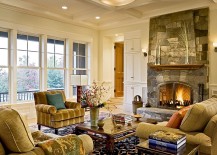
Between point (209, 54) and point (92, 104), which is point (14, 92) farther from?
point (209, 54)

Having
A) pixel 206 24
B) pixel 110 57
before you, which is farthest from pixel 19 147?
pixel 110 57

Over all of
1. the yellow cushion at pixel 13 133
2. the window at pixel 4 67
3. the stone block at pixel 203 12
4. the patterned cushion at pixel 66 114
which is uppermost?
the stone block at pixel 203 12

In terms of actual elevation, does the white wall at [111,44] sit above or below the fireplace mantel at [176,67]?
above

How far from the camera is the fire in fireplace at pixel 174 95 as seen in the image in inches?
223

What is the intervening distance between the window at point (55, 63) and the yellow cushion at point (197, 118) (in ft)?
16.1

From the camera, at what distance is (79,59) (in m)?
7.55

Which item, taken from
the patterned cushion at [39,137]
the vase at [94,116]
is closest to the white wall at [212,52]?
the vase at [94,116]

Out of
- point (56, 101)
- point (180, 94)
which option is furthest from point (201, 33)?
point (56, 101)

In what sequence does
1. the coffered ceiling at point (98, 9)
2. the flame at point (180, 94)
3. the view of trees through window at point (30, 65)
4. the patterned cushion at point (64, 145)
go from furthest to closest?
1. the flame at point (180, 94)
2. the view of trees through window at point (30, 65)
3. the coffered ceiling at point (98, 9)
4. the patterned cushion at point (64, 145)

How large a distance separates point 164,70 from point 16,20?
4.35 metres

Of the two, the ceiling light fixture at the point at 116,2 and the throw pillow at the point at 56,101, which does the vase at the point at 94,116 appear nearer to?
the throw pillow at the point at 56,101

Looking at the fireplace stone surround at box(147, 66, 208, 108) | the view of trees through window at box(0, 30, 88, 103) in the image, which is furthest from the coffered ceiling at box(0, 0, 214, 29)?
the fireplace stone surround at box(147, 66, 208, 108)

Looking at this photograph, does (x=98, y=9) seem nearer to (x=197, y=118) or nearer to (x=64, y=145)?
(x=197, y=118)

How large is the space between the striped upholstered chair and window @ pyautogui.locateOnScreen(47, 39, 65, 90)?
1671 mm
